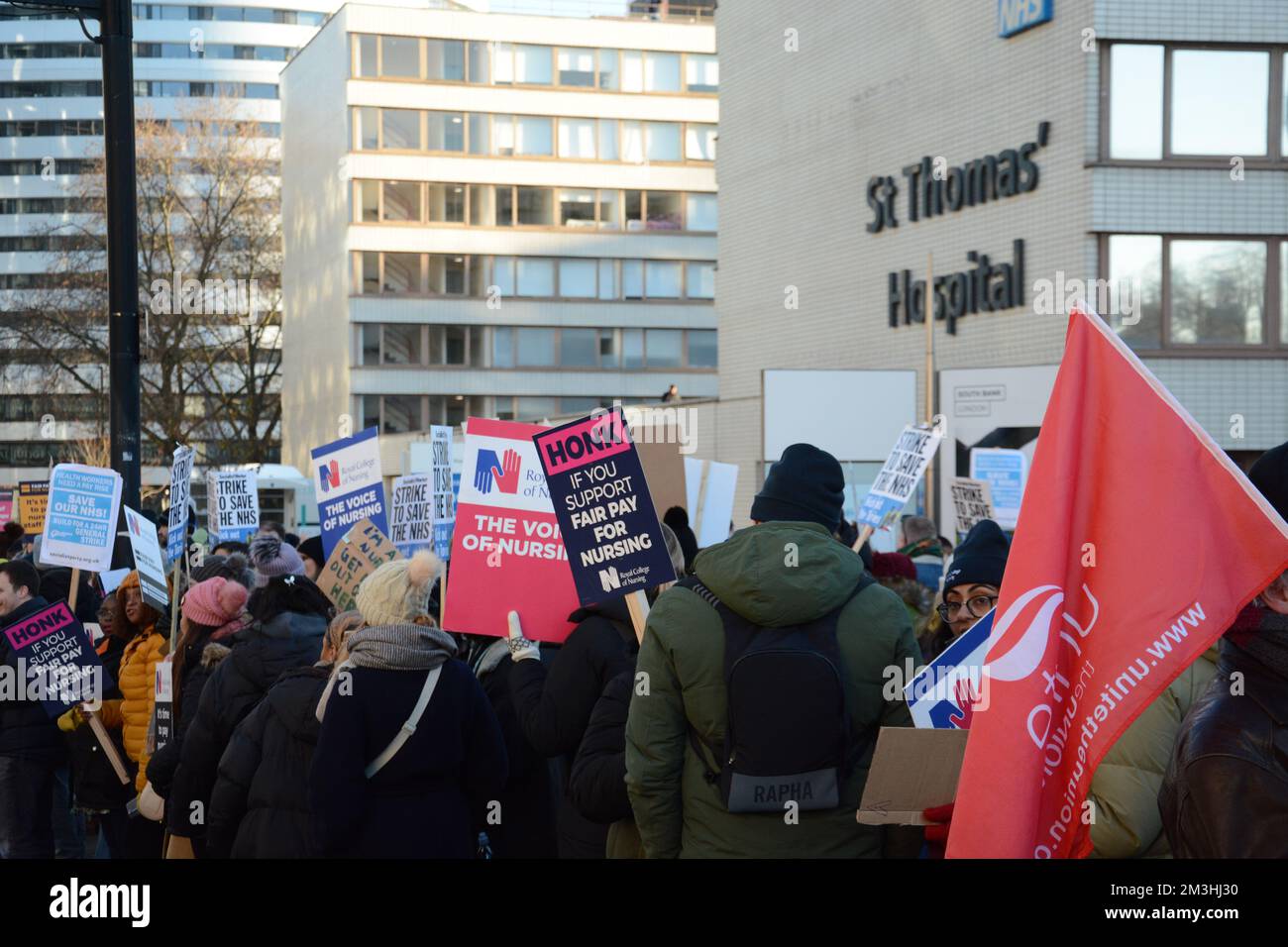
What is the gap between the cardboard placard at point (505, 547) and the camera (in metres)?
6.00

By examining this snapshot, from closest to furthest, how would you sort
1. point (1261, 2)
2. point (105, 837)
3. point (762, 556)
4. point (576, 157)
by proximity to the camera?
point (762, 556)
point (105, 837)
point (1261, 2)
point (576, 157)

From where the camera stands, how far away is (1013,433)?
2106cm

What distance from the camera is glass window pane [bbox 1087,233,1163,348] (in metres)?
24.9

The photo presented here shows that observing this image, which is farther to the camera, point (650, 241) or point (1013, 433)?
point (650, 241)

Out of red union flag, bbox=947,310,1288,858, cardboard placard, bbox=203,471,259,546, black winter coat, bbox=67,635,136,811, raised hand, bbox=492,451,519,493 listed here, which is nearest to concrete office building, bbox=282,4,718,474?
cardboard placard, bbox=203,471,259,546

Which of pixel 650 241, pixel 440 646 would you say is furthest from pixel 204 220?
pixel 440 646

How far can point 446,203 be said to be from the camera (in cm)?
6053

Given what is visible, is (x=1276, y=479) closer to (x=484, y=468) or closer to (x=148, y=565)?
(x=484, y=468)

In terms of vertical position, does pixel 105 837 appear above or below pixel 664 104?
below

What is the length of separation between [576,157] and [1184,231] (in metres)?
39.7

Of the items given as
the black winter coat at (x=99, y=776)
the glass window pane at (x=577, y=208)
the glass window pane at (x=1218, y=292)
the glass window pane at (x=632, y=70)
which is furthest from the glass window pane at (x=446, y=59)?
the black winter coat at (x=99, y=776)

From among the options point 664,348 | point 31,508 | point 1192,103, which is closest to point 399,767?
point 31,508

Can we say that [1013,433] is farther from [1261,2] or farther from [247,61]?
[247,61]
